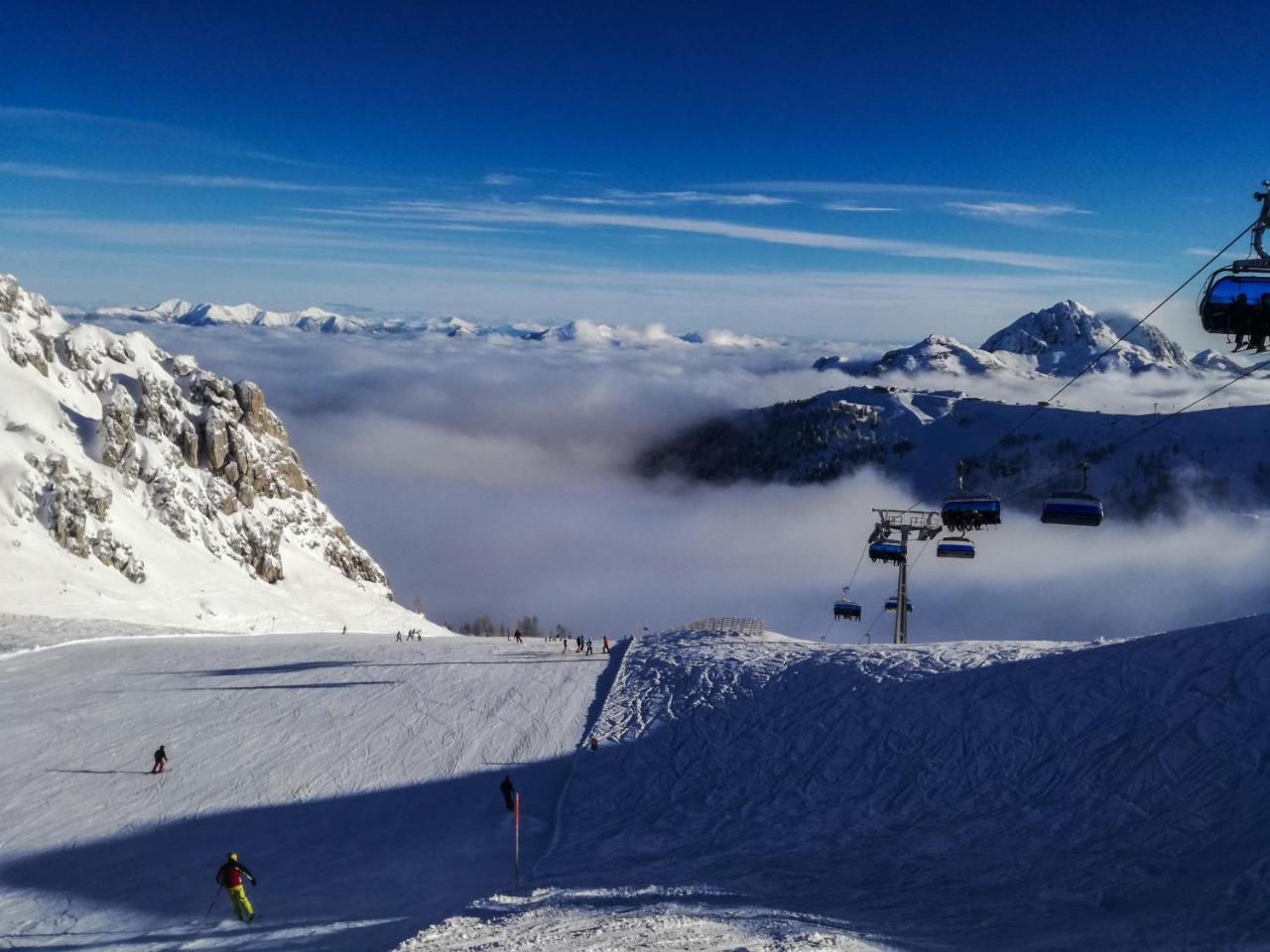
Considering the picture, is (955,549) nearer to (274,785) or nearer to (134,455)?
(274,785)

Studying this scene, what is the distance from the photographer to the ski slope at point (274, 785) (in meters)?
17.9

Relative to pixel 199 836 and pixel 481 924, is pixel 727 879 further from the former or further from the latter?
pixel 199 836

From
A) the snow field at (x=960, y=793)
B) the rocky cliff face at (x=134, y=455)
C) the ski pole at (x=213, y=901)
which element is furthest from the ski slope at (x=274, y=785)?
the rocky cliff face at (x=134, y=455)

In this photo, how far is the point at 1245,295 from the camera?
1222 cm

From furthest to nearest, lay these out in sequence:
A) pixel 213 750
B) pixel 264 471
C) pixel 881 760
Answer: pixel 264 471 < pixel 213 750 < pixel 881 760

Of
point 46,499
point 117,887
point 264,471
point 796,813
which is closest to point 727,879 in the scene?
point 796,813

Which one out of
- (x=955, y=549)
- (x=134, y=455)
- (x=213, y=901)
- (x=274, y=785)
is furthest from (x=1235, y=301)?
(x=134, y=455)

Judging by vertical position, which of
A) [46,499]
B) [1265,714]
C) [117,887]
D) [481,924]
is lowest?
[117,887]

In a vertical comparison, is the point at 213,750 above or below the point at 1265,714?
below

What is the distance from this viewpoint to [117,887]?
1930 centimetres

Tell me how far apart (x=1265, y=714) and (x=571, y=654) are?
2620 cm

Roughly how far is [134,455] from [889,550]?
295 feet

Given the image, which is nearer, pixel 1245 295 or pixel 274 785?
pixel 1245 295

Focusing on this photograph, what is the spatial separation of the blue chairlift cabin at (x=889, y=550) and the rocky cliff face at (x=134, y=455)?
69320 millimetres
